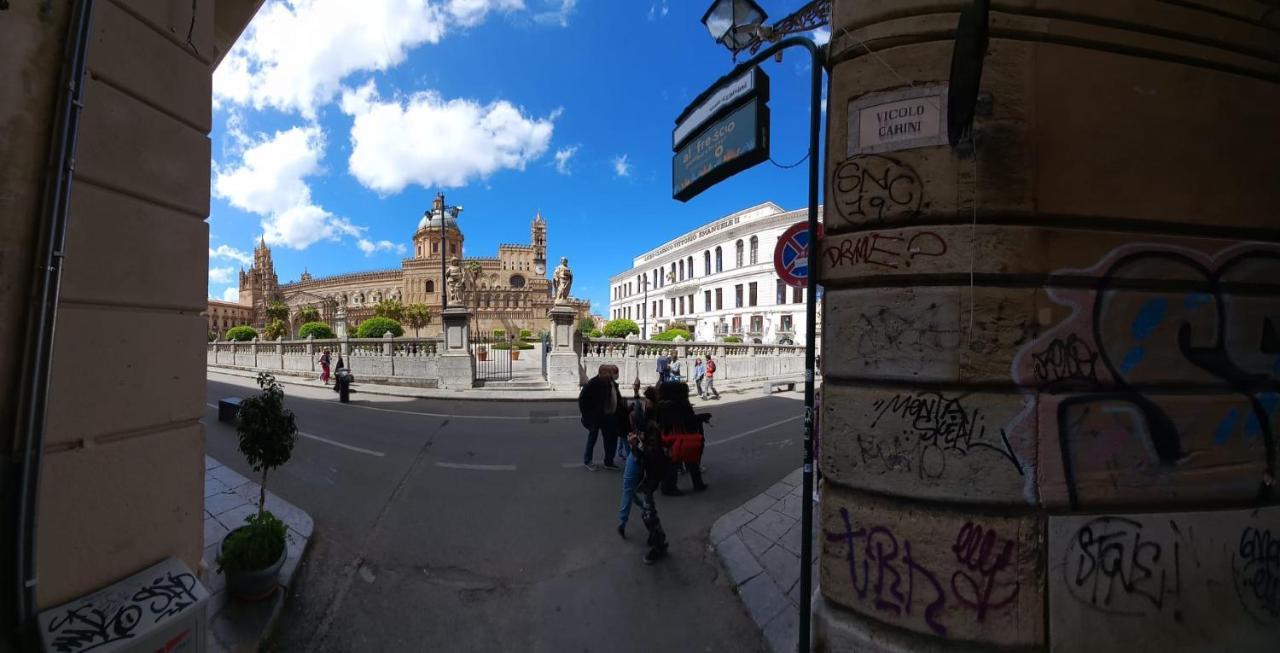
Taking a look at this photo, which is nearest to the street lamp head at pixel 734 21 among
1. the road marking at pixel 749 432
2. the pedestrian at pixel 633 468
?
the pedestrian at pixel 633 468

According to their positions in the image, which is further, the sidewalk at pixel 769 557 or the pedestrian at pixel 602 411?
the pedestrian at pixel 602 411

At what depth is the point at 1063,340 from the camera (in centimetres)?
232

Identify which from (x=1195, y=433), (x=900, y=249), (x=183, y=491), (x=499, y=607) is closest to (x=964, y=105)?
(x=900, y=249)

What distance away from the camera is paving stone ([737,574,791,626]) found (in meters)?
3.17

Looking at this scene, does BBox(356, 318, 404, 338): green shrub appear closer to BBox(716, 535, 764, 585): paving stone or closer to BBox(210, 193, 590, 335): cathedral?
BBox(716, 535, 764, 585): paving stone

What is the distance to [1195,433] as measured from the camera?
2393mm

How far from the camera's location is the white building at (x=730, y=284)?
135ft

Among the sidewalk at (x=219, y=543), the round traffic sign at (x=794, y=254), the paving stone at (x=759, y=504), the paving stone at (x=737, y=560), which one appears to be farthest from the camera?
the paving stone at (x=759, y=504)

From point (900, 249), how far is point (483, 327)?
78.4 m

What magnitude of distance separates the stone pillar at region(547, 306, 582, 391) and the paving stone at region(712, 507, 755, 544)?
420 inches

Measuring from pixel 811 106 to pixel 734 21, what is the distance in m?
1.30

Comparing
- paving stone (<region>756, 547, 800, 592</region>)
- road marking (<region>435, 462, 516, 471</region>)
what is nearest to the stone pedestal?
road marking (<region>435, 462, 516, 471</region>)

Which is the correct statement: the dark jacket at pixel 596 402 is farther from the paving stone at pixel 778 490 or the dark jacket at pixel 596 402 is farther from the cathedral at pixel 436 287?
the cathedral at pixel 436 287

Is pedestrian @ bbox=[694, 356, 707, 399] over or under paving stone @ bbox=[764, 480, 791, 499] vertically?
over
